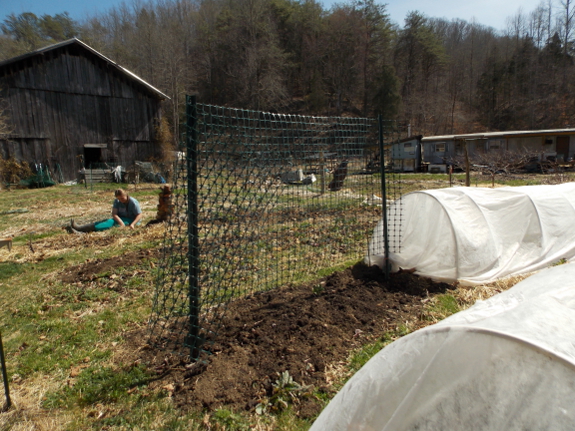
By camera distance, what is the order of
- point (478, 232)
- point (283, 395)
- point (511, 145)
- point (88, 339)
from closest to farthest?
point (283, 395) → point (88, 339) → point (478, 232) → point (511, 145)

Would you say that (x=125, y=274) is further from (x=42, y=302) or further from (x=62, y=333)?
(x=62, y=333)

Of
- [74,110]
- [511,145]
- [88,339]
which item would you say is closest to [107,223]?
[88,339]

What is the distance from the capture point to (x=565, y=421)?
1.32 m

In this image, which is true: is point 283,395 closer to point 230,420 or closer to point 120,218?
point 230,420

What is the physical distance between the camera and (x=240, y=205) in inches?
165

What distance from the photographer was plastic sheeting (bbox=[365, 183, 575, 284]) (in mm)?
5211

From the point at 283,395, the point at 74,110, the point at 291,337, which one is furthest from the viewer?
the point at 74,110

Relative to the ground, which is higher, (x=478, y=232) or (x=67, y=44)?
(x=67, y=44)

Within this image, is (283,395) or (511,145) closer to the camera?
(283,395)

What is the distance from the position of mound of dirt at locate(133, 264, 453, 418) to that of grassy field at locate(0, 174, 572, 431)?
14 cm

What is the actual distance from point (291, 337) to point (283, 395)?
0.80 metres

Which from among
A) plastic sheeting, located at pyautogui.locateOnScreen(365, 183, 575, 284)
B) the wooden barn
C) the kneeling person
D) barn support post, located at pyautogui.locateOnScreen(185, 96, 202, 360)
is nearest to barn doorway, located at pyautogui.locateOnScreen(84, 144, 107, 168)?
the wooden barn

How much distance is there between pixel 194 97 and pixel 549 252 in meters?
5.77

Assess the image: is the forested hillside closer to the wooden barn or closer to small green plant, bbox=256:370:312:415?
the wooden barn
